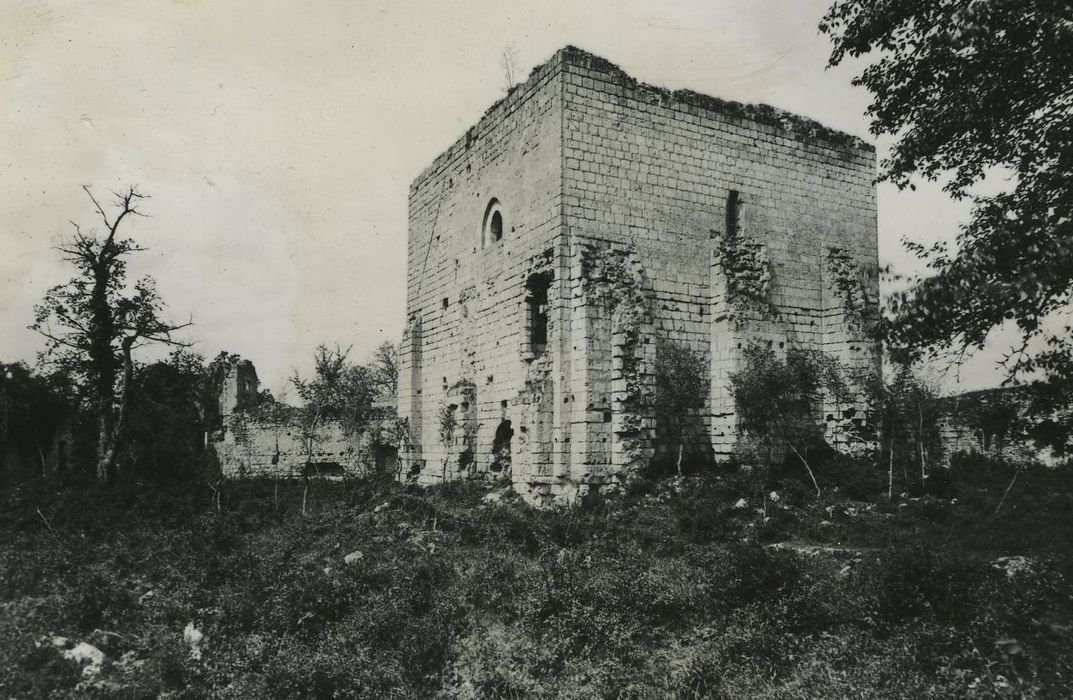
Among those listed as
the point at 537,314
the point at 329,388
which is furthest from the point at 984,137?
the point at 329,388

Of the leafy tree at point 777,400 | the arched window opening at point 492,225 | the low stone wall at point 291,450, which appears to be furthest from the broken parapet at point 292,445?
the leafy tree at point 777,400

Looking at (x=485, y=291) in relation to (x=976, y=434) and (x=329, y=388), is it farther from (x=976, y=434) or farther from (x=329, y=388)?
(x=976, y=434)

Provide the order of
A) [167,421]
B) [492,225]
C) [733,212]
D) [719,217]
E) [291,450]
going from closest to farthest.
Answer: [719,217], [733,212], [492,225], [167,421], [291,450]

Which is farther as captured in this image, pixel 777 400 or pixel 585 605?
pixel 777 400

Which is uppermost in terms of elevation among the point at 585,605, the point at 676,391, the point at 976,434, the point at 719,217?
the point at 719,217

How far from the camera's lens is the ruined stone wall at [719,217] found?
1299 cm

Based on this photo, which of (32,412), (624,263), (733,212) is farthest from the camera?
(32,412)

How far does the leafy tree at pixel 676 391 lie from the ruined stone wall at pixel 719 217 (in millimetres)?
380

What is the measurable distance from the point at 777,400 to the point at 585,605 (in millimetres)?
6799

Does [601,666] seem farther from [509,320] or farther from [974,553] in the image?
[509,320]

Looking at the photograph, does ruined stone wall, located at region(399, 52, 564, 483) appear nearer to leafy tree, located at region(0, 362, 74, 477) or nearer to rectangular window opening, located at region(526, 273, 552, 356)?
rectangular window opening, located at region(526, 273, 552, 356)

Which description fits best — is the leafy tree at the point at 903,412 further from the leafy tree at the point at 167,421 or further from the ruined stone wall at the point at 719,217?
the leafy tree at the point at 167,421

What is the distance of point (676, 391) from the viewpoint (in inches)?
504

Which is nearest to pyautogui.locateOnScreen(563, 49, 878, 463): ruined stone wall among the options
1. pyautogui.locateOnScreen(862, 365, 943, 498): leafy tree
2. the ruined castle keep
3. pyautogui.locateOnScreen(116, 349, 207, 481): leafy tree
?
the ruined castle keep
